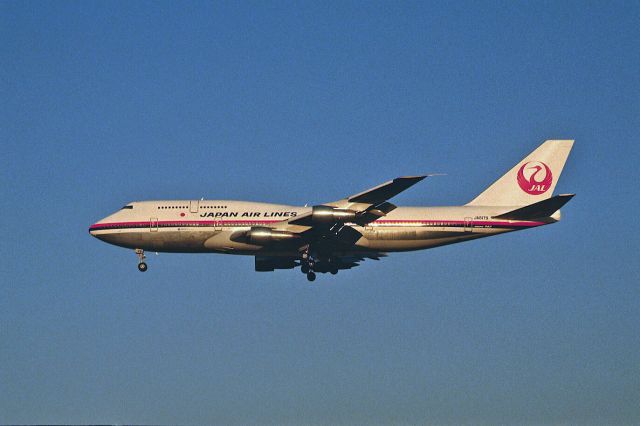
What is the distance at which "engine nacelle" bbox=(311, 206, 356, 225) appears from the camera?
6169cm

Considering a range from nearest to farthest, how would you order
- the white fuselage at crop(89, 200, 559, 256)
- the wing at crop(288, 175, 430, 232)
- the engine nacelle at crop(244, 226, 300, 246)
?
1. the wing at crop(288, 175, 430, 232)
2. the engine nacelle at crop(244, 226, 300, 246)
3. the white fuselage at crop(89, 200, 559, 256)

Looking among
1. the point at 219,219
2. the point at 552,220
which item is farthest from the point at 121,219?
the point at 552,220

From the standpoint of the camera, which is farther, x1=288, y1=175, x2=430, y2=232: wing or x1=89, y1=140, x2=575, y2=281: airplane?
x1=89, y1=140, x2=575, y2=281: airplane

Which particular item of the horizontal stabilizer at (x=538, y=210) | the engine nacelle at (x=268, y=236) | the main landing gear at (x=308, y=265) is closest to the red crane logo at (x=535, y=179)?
the horizontal stabilizer at (x=538, y=210)

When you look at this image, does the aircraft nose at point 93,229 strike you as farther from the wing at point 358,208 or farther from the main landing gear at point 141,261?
the wing at point 358,208

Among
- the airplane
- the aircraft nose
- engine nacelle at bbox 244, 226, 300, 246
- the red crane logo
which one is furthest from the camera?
the aircraft nose

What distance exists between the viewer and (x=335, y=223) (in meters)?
62.2

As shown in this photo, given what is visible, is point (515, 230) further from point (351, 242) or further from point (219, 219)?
point (219, 219)

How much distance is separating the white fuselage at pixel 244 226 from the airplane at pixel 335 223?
0.07m

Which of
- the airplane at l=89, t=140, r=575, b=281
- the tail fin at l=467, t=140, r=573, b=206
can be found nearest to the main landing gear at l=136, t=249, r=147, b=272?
the airplane at l=89, t=140, r=575, b=281

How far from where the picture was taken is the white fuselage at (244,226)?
65.4m

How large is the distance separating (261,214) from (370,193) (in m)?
9.98

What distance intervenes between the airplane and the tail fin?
70 mm

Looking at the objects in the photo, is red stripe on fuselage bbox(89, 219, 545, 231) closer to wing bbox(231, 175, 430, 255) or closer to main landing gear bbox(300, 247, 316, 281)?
wing bbox(231, 175, 430, 255)
